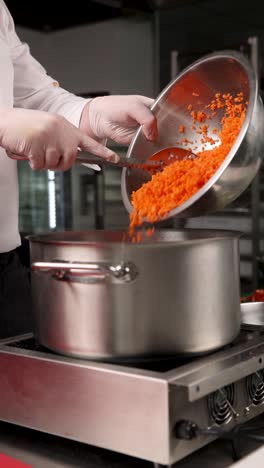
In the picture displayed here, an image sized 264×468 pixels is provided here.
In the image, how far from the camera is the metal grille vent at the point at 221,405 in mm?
917

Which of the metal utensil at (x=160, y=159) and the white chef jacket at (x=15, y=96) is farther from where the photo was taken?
the white chef jacket at (x=15, y=96)

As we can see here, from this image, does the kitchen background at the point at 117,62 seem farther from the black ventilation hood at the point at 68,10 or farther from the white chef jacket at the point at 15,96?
the white chef jacket at the point at 15,96

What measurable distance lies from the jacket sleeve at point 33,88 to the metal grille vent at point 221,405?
2.73ft

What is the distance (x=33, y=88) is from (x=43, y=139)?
0.59 m

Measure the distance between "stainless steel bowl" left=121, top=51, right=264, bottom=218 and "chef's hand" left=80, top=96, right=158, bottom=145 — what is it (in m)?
0.04

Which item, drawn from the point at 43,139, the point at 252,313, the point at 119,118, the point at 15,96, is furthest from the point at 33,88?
the point at 252,313

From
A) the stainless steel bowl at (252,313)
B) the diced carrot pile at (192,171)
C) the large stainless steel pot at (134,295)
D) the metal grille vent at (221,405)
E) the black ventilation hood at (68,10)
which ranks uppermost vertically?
the black ventilation hood at (68,10)

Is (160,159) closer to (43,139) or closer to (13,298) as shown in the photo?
(43,139)

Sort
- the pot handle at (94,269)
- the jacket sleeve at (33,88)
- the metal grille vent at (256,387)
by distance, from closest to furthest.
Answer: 1. the pot handle at (94,269)
2. the metal grille vent at (256,387)
3. the jacket sleeve at (33,88)

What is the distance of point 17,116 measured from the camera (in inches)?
43.5

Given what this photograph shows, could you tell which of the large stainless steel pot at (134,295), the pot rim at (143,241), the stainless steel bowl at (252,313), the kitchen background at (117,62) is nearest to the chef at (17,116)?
the pot rim at (143,241)

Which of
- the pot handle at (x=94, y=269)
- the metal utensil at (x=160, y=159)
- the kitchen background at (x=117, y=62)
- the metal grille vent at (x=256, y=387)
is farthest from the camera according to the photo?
the kitchen background at (x=117, y=62)

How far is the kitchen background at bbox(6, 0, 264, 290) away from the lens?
14.1 ft

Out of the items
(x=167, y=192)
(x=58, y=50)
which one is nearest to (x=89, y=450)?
(x=167, y=192)
